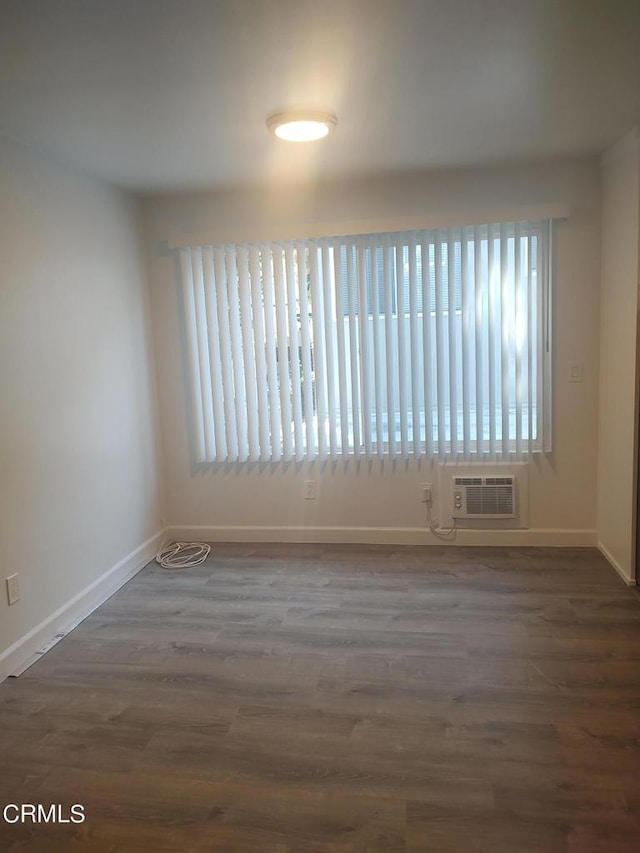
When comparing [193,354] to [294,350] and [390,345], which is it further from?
[390,345]

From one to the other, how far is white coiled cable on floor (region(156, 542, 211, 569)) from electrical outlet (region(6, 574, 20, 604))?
4.02ft

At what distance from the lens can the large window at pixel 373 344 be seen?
12.3ft

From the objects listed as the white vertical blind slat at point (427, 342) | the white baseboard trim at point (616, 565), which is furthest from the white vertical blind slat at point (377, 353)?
the white baseboard trim at point (616, 565)

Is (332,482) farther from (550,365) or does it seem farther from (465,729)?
(465,729)

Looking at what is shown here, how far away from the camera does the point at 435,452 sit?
13.2ft

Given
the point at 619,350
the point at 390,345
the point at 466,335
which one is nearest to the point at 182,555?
the point at 390,345

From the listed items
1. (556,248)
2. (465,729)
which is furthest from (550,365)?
(465,729)

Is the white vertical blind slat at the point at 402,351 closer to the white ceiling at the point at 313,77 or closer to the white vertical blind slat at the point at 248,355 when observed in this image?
the white ceiling at the point at 313,77

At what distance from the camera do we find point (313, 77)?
2.26 meters

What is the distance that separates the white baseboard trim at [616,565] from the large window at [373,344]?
74 cm

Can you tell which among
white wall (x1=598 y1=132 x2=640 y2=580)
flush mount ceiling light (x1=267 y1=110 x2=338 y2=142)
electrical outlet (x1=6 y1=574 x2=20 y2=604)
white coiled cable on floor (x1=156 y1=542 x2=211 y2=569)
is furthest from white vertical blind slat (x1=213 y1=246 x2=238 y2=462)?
white wall (x1=598 y1=132 x2=640 y2=580)

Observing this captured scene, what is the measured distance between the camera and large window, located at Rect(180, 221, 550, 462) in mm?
3750

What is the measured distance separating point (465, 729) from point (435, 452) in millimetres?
2025
